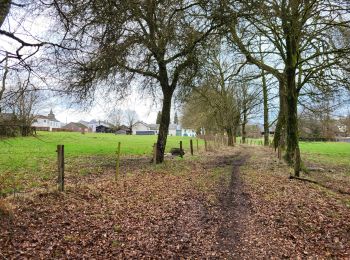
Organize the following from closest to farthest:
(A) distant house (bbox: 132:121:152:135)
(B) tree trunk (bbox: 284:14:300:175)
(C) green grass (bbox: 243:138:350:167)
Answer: (B) tree trunk (bbox: 284:14:300:175) → (C) green grass (bbox: 243:138:350:167) → (A) distant house (bbox: 132:121:152:135)

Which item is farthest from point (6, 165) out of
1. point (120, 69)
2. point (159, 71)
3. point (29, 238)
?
point (29, 238)

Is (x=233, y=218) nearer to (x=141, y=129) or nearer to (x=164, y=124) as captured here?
(x=164, y=124)

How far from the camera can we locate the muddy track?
6.62 m

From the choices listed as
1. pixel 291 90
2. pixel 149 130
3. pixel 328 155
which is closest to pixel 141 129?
pixel 149 130

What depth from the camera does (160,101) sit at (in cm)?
2002

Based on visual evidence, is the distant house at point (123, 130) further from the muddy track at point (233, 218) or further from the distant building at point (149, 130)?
the muddy track at point (233, 218)

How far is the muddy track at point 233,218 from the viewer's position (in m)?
6.62

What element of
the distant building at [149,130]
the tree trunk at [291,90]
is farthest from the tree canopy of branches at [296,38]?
the distant building at [149,130]

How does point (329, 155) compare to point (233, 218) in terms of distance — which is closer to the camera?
point (233, 218)

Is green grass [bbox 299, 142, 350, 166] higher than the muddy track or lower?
higher

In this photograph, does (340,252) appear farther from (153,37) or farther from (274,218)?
(153,37)

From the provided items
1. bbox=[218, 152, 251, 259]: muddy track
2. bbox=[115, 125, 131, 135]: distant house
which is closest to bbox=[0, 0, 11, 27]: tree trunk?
bbox=[218, 152, 251, 259]: muddy track

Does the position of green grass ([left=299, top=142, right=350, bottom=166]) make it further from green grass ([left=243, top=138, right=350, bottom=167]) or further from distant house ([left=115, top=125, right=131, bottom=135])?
distant house ([left=115, top=125, right=131, bottom=135])

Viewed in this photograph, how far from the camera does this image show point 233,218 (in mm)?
8453
